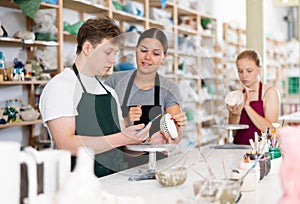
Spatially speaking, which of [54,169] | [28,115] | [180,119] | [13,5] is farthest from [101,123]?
[13,5]

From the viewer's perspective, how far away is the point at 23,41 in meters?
3.77

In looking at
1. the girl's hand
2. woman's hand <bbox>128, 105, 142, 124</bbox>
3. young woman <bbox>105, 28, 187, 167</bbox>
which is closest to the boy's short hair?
young woman <bbox>105, 28, 187, 167</bbox>

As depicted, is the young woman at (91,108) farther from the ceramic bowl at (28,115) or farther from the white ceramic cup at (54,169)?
the ceramic bowl at (28,115)

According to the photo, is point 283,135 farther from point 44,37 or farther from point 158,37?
point 44,37

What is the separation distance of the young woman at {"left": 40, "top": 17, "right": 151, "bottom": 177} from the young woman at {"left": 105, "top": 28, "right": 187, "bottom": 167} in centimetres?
7

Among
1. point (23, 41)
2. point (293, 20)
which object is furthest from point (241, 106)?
point (293, 20)

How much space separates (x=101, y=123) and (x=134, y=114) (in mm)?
146

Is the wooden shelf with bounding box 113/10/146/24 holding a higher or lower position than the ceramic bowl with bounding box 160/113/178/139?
higher

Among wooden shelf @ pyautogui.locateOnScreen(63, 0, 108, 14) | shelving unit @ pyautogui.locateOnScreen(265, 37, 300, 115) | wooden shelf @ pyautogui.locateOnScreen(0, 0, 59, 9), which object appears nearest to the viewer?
wooden shelf @ pyautogui.locateOnScreen(0, 0, 59, 9)

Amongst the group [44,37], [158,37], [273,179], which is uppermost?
[44,37]

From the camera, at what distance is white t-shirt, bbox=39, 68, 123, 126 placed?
1.91 meters

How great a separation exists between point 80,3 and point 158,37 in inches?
104

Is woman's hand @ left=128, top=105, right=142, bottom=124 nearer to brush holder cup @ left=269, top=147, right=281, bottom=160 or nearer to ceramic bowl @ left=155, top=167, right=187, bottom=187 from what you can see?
ceramic bowl @ left=155, top=167, right=187, bottom=187

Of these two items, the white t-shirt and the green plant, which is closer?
the white t-shirt
